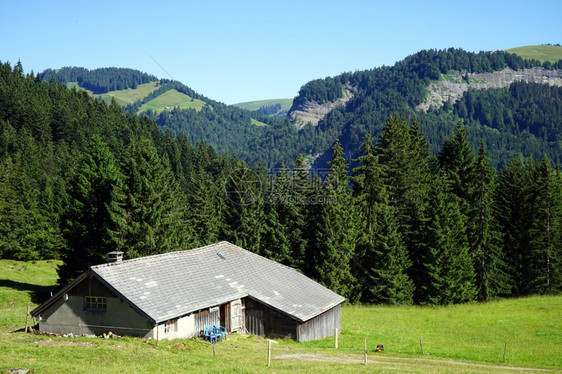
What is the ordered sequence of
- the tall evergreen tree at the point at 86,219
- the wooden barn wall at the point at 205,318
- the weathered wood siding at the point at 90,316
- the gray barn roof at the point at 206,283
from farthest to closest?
the tall evergreen tree at the point at 86,219, the wooden barn wall at the point at 205,318, the gray barn roof at the point at 206,283, the weathered wood siding at the point at 90,316

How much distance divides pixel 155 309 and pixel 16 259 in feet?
180

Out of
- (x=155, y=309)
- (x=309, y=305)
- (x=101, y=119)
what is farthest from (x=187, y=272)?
(x=101, y=119)

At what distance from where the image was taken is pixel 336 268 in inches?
2179

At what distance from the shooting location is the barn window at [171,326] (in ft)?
101

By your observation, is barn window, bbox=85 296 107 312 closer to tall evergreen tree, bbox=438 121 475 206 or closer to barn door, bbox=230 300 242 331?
barn door, bbox=230 300 242 331

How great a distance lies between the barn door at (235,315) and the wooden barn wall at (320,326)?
4.05m

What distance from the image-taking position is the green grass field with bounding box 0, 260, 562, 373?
2430 centimetres

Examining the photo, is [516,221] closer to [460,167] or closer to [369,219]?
[460,167]

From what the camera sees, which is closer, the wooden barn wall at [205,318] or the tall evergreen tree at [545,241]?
the wooden barn wall at [205,318]

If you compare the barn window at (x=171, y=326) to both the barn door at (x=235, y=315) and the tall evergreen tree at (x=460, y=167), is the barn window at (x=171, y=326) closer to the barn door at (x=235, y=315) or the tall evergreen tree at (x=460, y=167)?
the barn door at (x=235, y=315)

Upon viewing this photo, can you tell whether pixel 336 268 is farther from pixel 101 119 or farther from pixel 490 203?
pixel 101 119

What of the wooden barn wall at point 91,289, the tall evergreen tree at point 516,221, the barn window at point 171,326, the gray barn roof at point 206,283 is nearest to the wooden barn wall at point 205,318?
the gray barn roof at point 206,283

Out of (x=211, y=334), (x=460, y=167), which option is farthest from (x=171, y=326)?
(x=460, y=167)

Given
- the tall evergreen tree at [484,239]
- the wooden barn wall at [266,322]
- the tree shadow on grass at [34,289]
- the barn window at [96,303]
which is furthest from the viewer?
the tall evergreen tree at [484,239]
